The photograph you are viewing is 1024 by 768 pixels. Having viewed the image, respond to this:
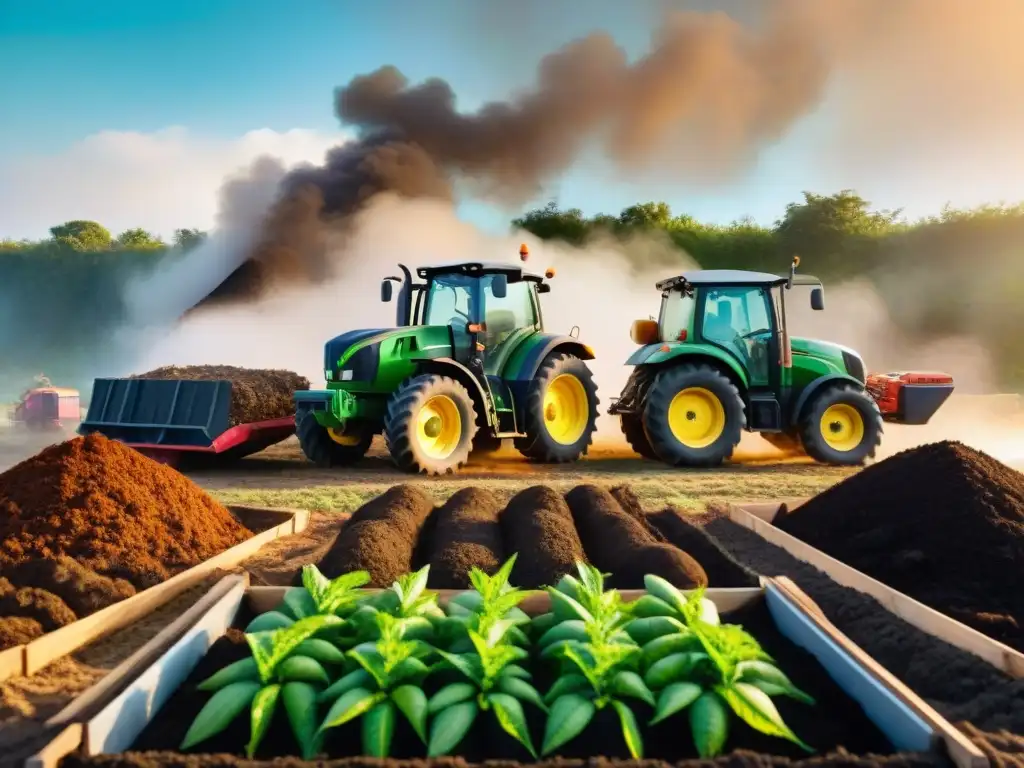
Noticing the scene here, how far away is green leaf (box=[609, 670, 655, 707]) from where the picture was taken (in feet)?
6.05

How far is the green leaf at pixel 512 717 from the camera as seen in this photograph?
1.74 metres

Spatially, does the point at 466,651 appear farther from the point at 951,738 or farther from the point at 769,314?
the point at 769,314

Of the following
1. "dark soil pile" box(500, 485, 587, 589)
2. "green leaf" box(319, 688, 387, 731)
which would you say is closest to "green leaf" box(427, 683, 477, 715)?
"green leaf" box(319, 688, 387, 731)

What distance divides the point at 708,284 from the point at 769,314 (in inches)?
29.4

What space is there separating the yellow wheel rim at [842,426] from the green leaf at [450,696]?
7.82 metres

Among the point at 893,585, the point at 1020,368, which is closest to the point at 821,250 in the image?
the point at 1020,368

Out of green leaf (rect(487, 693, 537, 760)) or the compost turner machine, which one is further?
the compost turner machine

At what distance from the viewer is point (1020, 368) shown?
21.1 m

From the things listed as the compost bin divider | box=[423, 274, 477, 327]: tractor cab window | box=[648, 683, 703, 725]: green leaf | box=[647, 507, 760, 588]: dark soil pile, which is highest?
box=[423, 274, 477, 327]: tractor cab window

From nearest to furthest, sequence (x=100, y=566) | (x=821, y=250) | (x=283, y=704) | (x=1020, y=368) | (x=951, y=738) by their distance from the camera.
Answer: (x=951, y=738)
(x=283, y=704)
(x=100, y=566)
(x=1020, y=368)
(x=821, y=250)

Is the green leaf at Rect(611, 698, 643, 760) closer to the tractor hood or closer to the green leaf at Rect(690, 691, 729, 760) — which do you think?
the green leaf at Rect(690, 691, 729, 760)

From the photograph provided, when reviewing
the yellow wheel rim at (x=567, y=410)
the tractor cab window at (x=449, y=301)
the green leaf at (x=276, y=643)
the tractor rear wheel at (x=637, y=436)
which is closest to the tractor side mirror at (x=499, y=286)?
the tractor cab window at (x=449, y=301)

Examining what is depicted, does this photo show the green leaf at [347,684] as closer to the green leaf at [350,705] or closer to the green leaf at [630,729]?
the green leaf at [350,705]

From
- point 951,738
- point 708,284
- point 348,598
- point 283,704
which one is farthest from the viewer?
point 708,284
